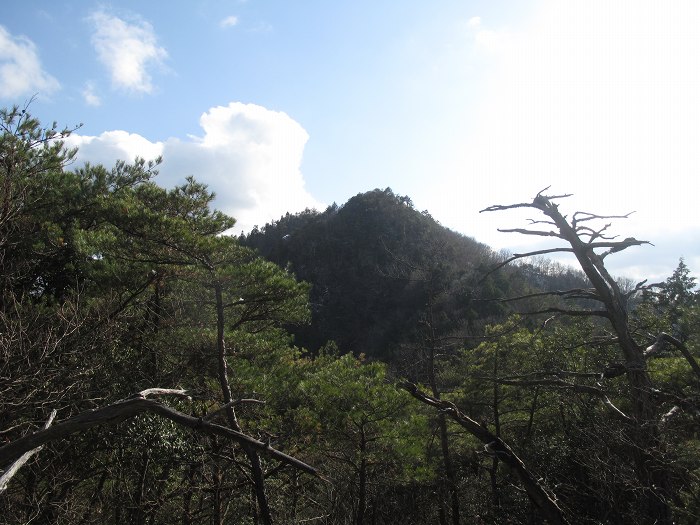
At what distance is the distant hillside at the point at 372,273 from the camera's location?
36562 millimetres

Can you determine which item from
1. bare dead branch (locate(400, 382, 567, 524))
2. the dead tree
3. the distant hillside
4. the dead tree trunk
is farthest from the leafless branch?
the distant hillside

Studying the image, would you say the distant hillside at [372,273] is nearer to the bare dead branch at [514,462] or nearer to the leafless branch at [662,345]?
the leafless branch at [662,345]

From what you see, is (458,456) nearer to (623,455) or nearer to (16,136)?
(623,455)

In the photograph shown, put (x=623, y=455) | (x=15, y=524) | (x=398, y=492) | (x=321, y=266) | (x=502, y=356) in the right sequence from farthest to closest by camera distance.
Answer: (x=321, y=266) → (x=398, y=492) → (x=502, y=356) → (x=15, y=524) → (x=623, y=455)

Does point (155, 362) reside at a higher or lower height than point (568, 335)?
lower

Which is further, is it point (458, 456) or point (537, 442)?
point (458, 456)

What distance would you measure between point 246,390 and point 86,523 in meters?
3.20

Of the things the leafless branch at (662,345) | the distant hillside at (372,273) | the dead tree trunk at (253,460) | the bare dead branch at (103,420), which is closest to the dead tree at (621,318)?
the leafless branch at (662,345)

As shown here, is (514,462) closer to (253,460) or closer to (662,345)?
(662,345)

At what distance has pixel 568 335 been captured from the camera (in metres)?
10.5

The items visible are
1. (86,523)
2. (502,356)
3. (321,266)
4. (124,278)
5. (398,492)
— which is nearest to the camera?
(86,523)

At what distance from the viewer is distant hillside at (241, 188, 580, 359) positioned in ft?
120

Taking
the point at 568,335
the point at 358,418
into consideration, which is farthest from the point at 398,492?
the point at 568,335

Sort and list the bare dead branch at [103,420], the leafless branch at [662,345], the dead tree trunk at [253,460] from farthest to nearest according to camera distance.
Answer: the dead tree trunk at [253,460]
the leafless branch at [662,345]
the bare dead branch at [103,420]
